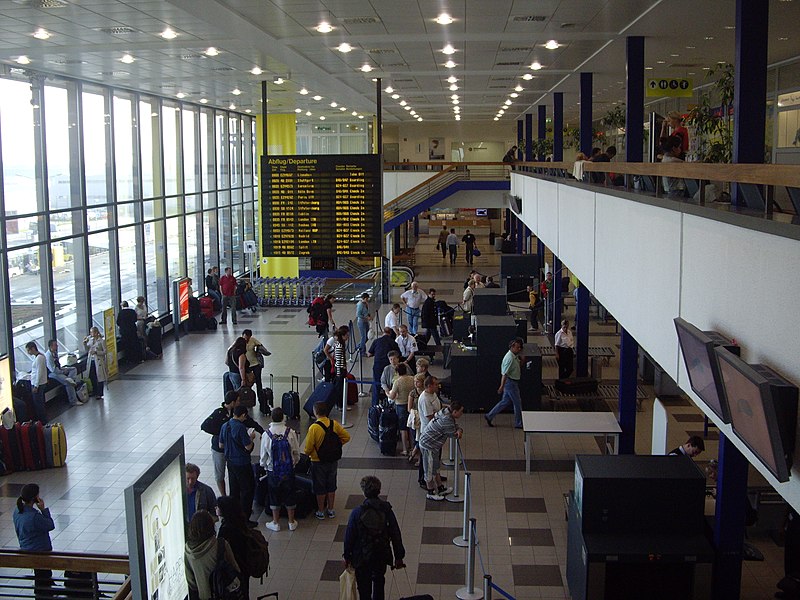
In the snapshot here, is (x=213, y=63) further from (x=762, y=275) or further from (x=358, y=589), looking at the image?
(x=762, y=275)

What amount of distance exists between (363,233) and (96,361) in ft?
19.7

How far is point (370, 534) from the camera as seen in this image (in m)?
7.59

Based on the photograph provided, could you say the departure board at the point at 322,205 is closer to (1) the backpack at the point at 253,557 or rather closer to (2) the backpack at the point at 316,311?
(2) the backpack at the point at 316,311

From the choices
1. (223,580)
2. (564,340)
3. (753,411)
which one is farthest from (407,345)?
(753,411)

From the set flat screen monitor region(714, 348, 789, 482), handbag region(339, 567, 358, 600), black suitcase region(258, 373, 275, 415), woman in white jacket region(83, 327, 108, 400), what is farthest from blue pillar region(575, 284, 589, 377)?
flat screen monitor region(714, 348, 789, 482)

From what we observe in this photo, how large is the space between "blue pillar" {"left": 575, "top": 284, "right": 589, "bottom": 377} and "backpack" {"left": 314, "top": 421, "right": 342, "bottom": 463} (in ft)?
27.6

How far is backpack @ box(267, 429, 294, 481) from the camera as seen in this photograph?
9938mm

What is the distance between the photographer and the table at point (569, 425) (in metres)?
11.6

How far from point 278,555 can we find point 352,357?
9.55 metres

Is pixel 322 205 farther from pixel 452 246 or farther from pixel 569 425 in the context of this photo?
pixel 452 246

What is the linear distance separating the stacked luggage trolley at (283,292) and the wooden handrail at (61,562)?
21382 mm

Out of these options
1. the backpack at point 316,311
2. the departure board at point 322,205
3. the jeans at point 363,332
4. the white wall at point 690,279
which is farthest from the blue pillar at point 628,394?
the backpack at point 316,311

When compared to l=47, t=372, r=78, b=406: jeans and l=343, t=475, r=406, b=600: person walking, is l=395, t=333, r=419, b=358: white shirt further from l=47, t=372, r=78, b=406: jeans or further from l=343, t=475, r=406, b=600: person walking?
l=343, t=475, r=406, b=600: person walking

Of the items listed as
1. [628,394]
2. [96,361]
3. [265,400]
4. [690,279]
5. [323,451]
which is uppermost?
[690,279]
